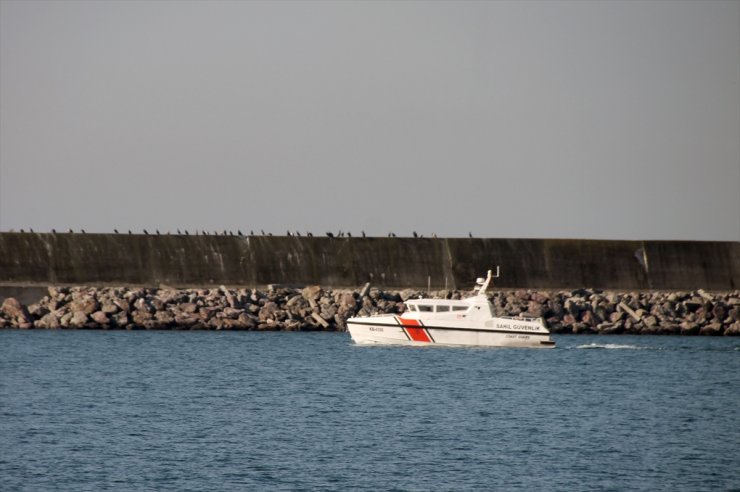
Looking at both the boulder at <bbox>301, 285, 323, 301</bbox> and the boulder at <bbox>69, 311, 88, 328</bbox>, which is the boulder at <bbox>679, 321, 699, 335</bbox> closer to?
the boulder at <bbox>301, 285, 323, 301</bbox>

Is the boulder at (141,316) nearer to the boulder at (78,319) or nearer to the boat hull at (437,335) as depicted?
the boulder at (78,319)

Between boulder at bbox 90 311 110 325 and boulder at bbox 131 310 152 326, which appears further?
boulder at bbox 131 310 152 326

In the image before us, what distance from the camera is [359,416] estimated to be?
3055 cm

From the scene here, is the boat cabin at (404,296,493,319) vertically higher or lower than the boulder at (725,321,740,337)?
higher

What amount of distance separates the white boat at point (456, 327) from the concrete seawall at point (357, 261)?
9.71 metres

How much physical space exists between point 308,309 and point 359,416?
72.4ft

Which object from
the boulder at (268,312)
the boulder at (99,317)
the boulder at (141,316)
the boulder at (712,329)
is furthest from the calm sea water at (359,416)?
the boulder at (712,329)

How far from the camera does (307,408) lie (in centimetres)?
3173

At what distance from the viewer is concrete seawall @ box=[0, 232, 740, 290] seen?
54.2m

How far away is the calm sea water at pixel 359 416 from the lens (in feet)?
78.5

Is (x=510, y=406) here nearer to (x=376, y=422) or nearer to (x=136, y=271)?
(x=376, y=422)

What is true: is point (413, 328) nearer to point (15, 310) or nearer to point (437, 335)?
point (437, 335)

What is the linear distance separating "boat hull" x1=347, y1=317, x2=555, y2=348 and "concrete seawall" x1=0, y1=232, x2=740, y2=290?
381 inches

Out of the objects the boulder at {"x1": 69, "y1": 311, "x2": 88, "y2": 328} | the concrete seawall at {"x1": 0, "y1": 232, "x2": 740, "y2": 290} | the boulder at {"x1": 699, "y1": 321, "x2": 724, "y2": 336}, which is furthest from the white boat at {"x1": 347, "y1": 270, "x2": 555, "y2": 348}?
the boulder at {"x1": 699, "y1": 321, "x2": 724, "y2": 336}
